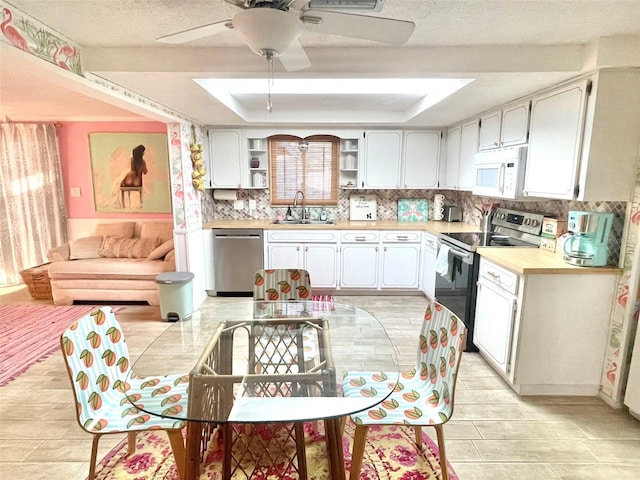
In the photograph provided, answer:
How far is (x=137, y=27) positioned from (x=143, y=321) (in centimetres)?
285

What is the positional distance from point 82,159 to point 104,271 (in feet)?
6.08

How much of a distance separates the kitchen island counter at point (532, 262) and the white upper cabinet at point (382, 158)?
2.00 metres

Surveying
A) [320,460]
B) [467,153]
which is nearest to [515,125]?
[467,153]

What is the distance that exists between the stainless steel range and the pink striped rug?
353 cm

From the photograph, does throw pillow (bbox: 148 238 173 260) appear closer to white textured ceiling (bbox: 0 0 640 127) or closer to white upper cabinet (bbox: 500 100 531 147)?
white textured ceiling (bbox: 0 0 640 127)

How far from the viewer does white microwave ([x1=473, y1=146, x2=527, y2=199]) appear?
2891 millimetres

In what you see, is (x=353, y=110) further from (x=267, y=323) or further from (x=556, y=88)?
(x=267, y=323)

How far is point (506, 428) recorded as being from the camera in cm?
216

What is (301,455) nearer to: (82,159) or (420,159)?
(420,159)

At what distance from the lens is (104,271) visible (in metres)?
4.12

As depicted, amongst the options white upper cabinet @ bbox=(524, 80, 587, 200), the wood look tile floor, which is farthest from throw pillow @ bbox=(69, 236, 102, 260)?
white upper cabinet @ bbox=(524, 80, 587, 200)

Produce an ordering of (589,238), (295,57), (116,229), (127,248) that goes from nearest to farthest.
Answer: (295,57), (589,238), (127,248), (116,229)

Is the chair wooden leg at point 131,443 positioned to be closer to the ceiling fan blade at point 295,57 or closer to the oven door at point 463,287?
the ceiling fan blade at point 295,57

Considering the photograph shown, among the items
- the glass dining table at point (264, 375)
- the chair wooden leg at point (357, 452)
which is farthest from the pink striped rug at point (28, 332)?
the chair wooden leg at point (357, 452)
